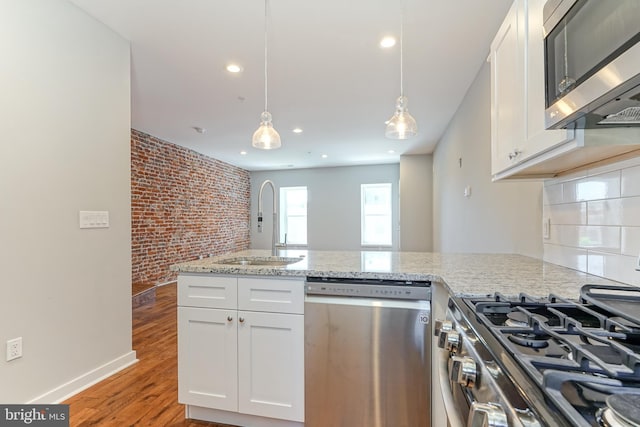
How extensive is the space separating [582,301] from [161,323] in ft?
12.3

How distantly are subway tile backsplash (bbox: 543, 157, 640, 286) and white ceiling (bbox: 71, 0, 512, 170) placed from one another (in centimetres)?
136

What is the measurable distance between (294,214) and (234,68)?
553 cm

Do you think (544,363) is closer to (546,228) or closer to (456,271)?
(456,271)

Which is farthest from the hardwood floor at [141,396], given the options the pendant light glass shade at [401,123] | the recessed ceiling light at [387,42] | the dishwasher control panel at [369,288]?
the recessed ceiling light at [387,42]

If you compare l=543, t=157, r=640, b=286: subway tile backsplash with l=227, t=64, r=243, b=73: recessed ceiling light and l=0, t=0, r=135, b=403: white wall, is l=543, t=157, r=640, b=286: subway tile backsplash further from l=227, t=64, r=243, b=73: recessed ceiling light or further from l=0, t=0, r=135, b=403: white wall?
l=0, t=0, r=135, b=403: white wall

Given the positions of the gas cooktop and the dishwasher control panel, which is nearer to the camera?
the gas cooktop

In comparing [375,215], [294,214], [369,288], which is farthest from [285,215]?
[369,288]

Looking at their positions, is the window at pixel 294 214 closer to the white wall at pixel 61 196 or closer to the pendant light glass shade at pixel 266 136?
the white wall at pixel 61 196

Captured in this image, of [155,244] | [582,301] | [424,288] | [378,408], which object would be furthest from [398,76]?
[155,244]

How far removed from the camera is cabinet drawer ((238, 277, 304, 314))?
1573mm

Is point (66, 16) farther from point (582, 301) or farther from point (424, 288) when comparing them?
point (582, 301)

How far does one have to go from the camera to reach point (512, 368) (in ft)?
1.80

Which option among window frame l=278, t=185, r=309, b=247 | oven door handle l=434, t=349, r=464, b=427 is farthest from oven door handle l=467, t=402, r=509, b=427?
window frame l=278, t=185, r=309, b=247

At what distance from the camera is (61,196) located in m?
1.95
